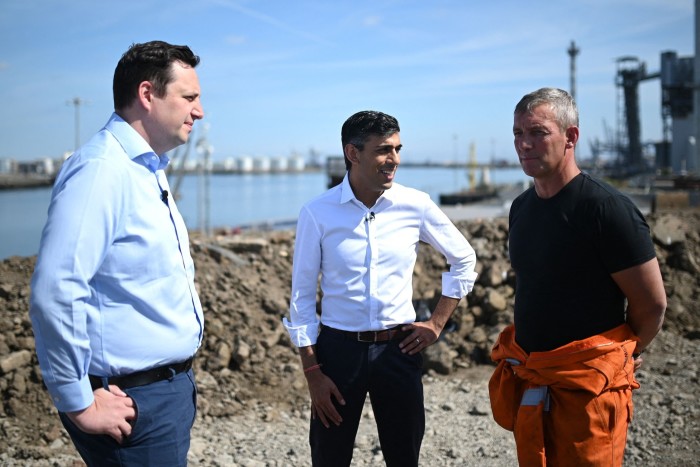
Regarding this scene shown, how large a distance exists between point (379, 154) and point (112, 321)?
1.51 metres

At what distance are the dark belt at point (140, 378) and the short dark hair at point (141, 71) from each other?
92 cm

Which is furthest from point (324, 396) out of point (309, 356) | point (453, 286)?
point (453, 286)

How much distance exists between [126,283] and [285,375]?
4620mm

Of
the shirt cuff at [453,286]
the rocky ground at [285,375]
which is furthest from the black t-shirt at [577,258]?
the rocky ground at [285,375]

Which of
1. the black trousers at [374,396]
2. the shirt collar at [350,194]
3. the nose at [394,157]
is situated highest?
the nose at [394,157]

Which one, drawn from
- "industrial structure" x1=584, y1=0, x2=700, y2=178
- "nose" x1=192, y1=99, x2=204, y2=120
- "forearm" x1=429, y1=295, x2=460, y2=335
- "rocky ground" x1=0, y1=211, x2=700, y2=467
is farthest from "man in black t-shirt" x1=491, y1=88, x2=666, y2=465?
"industrial structure" x1=584, y1=0, x2=700, y2=178

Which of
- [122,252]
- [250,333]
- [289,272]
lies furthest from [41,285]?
[289,272]

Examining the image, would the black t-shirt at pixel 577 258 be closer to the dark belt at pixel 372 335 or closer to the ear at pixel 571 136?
the ear at pixel 571 136

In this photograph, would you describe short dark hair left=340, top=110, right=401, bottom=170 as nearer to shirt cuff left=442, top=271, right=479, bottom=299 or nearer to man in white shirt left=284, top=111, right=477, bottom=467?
man in white shirt left=284, top=111, right=477, bottom=467

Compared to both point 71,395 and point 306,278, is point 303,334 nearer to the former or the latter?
point 306,278

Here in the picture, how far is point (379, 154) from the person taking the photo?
3143 mm

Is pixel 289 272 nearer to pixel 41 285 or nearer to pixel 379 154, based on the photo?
pixel 379 154

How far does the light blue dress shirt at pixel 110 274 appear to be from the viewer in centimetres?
197

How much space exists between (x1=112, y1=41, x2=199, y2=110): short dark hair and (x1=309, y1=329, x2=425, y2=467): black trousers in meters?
1.49
